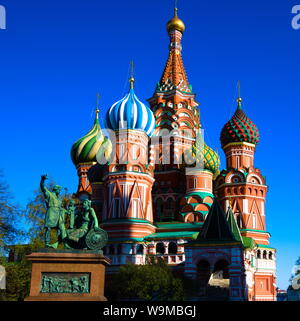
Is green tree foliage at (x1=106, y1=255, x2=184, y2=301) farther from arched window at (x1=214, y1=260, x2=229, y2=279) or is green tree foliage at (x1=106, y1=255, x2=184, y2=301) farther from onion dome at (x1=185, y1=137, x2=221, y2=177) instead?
onion dome at (x1=185, y1=137, x2=221, y2=177)

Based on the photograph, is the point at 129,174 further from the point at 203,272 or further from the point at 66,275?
the point at 66,275

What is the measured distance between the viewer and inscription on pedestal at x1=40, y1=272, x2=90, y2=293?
14734 millimetres

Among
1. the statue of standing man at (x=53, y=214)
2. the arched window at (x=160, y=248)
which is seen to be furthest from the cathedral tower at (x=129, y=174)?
the statue of standing man at (x=53, y=214)

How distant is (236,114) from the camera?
41594 millimetres

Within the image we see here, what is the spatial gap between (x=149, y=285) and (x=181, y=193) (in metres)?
16.6

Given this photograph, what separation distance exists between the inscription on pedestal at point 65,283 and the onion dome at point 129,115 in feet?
82.0

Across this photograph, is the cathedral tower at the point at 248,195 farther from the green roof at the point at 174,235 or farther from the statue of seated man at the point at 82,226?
the statue of seated man at the point at 82,226

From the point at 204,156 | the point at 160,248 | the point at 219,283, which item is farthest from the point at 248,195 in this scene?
the point at 219,283

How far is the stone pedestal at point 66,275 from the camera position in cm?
1466

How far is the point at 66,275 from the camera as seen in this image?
14.9 metres

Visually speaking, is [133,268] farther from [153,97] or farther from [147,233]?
[153,97]
